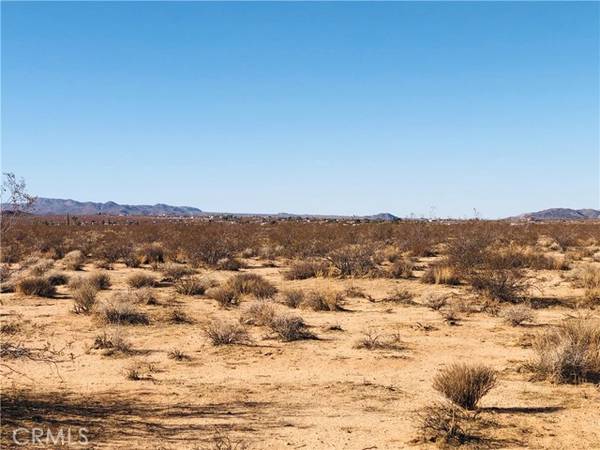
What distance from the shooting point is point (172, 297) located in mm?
16641

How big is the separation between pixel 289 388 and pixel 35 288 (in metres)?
11.4

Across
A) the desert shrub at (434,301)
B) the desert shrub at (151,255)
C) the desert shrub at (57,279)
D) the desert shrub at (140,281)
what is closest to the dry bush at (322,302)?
the desert shrub at (434,301)

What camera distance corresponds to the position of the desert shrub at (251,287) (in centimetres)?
1662

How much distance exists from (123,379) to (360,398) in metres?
3.59

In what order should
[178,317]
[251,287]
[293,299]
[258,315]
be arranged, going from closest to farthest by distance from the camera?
1. [258,315]
2. [178,317]
3. [293,299]
4. [251,287]

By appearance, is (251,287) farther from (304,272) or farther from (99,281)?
(99,281)

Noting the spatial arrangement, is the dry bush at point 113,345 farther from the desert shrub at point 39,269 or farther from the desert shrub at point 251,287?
the desert shrub at point 39,269

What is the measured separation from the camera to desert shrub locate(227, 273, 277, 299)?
54.5ft

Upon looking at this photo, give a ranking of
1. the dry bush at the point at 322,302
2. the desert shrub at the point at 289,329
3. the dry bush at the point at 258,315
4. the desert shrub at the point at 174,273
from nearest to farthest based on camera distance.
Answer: the desert shrub at the point at 289,329 → the dry bush at the point at 258,315 → the dry bush at the point at 322,302 → the desert shrub at the point at 174,273

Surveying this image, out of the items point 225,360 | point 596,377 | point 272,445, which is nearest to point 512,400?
point 596,377

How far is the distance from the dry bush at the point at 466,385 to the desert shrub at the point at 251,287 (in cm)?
945

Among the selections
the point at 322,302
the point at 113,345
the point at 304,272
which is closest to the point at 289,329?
the point at 113,345

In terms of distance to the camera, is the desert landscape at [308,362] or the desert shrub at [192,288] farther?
the desert shrub at [192,288]

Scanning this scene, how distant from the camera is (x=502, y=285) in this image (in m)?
15.5
